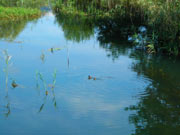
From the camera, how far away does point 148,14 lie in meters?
9.81

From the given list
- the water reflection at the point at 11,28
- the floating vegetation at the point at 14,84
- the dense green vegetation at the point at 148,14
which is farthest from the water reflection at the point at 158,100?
the water reflection at the point at 11,28

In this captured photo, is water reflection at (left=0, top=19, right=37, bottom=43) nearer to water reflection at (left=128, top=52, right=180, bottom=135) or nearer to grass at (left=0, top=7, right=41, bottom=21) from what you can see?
grass at (left=0, top=7, right=41, bottom=21)

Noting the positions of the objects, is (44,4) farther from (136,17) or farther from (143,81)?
(143,81)

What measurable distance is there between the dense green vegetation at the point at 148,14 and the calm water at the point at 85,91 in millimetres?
539

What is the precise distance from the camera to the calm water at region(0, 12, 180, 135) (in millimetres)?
4789

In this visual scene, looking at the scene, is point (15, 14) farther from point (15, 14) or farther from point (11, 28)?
point (11, 28)

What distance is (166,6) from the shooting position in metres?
8.52

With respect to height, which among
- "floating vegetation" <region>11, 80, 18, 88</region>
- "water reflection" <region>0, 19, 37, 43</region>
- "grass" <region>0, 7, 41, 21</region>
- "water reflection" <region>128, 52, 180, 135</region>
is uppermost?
"grass" <region>0, 7, 41, 21</region>

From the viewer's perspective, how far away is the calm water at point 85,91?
189 inches

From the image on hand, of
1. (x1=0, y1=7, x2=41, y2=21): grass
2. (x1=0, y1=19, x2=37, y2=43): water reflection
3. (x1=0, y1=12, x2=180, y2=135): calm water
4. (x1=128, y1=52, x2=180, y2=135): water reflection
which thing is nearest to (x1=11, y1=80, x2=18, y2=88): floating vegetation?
(x1=0, y1=12, x2=180, y2=135): calm water

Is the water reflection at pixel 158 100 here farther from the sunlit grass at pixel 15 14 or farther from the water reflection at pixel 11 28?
the sunlit grass at pixel 15 14

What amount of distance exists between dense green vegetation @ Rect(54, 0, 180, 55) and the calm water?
0.54 meters

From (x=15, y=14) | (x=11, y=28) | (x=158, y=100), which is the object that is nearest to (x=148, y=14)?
(x=158, y=100)

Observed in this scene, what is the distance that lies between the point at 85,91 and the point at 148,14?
4.69 meters
